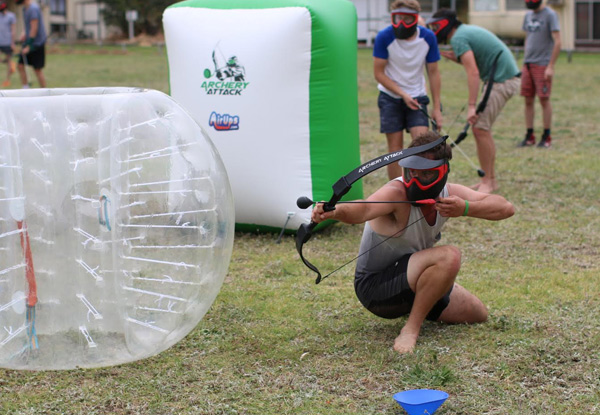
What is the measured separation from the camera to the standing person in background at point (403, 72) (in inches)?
238

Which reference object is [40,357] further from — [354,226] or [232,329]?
[354,226]

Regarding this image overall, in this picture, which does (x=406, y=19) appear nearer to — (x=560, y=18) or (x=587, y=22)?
(x=560, y=18)

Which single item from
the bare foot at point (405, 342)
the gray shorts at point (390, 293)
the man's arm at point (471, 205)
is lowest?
the bare foot at point (405, 342)

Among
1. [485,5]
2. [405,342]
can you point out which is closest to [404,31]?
[405,342]

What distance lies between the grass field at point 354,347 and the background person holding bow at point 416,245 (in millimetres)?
124

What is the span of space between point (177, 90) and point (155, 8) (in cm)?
3240

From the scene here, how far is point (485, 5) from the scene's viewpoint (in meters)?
25.1

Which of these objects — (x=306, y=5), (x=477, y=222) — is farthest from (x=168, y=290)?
(x=477, y=222)

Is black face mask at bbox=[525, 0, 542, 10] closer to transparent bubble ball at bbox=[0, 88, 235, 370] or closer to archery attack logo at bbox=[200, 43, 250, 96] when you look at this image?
archery attack logo at bbox=[200, 43, 250, 96]

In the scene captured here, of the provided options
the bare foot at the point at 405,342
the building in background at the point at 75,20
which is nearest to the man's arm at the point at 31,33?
the bare foot at the point at 405,342

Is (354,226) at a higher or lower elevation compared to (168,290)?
lower

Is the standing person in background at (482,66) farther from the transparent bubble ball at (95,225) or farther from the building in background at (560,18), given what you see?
the building in background at (560,18)

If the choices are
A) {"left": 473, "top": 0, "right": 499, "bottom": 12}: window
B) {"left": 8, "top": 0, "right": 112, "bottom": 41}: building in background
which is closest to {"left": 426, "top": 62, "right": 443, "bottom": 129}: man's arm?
{"left": 473, "top": 0, "right": 499, "bottom": 12}: window

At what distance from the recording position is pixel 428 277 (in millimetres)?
3629
